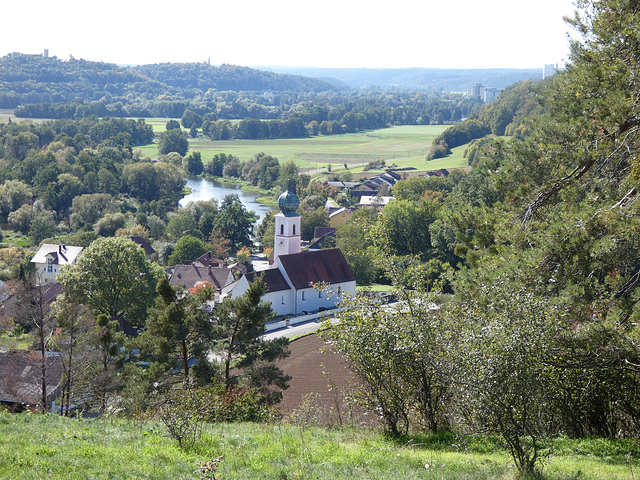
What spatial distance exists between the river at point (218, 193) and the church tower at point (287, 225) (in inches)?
1262

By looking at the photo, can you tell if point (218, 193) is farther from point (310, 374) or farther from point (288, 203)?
point (310, 374)

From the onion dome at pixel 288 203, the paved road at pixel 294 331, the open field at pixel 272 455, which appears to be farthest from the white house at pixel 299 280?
the open field at pixel 272 455

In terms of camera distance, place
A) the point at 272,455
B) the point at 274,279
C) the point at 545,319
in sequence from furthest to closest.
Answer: the point at 274,279 → the point at 272,455 → the point at 545,319

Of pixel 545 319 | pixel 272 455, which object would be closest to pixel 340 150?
pixel 272 455

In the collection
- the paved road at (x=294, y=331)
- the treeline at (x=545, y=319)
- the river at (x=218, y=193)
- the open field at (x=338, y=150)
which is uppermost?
the treeline at (x=545, y=319)

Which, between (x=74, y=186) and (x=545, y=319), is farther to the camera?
(x=74, y=186)

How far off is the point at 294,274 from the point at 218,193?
58730mm

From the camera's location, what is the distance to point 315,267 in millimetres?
44969

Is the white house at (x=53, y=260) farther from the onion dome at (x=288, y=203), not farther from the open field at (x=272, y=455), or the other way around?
the open field at (x=272, y=455)

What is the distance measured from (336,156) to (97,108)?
89204 millimetres

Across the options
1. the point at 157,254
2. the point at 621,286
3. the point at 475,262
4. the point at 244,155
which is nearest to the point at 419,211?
the point at 157,254

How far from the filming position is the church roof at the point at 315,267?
43.4m

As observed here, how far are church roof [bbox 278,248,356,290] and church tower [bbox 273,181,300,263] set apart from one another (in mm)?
1994

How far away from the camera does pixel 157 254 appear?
60438 mm
